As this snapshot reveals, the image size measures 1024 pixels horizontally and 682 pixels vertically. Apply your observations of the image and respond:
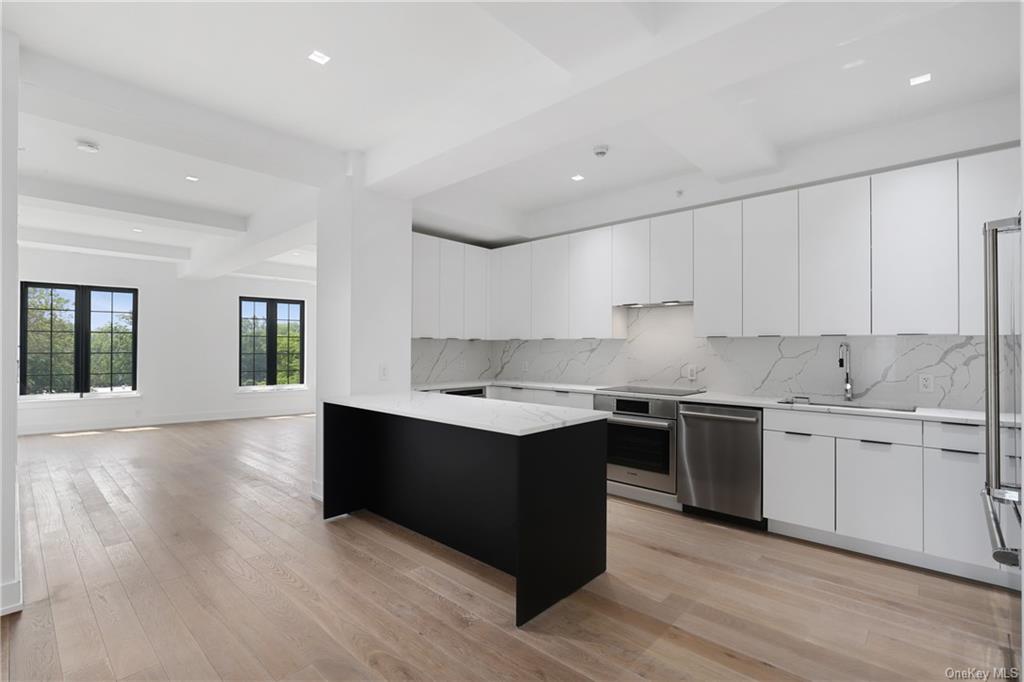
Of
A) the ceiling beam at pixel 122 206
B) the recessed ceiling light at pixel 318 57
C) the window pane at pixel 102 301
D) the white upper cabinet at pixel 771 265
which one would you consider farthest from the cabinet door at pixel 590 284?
the window pane at pixel 102 301

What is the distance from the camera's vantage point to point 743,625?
230 centimetres

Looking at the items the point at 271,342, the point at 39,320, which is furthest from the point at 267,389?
the point at 39,320

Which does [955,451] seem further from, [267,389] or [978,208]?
[267,389]

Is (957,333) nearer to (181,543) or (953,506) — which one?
(953,506)

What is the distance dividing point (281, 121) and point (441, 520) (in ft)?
9.51

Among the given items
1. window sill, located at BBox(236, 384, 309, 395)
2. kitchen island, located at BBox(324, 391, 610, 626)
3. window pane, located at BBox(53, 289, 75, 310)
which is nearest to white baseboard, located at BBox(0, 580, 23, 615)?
kitchen island, located at BBox(324, 391, 610, 626)

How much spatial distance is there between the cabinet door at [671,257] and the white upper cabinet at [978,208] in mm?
1691

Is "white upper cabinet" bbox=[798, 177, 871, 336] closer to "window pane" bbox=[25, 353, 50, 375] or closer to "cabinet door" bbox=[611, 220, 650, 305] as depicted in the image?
"cabinet door" bbox=[611, 220, 650, 305]

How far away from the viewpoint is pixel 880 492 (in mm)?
3002

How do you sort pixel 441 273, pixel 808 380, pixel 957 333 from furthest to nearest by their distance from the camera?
pixel 441 273, pixel 808 380, pixel 957 333

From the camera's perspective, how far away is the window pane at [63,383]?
7.56m

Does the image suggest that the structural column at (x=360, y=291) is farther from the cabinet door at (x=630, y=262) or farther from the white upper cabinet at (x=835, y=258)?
the white upper cabinet at (x=835, y=258)

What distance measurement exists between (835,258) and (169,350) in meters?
9.63

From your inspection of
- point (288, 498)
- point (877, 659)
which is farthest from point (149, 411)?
point (877, 659)
